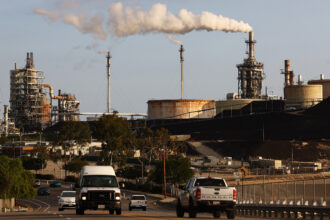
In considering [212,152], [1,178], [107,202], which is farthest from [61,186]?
[107,202]

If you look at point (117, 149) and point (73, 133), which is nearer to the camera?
point (117, 149)

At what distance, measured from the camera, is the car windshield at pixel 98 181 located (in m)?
39.8

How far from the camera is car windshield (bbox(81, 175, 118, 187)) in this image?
39781 mm

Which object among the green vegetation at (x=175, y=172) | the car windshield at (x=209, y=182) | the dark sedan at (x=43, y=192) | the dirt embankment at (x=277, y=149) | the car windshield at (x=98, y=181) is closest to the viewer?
the car windshield at (x=209, y=182)

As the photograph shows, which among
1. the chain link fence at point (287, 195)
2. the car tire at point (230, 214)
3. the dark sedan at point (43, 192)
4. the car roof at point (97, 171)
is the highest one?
the car roof at point (97, 171)

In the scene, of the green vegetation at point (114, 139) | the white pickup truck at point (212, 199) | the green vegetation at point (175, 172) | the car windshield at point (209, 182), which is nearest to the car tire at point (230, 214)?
→ the white pickup truck at point (212, 199)

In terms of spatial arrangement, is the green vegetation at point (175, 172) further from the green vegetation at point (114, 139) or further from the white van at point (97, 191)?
the white van at point (97, 191)

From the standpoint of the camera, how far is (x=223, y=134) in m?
199

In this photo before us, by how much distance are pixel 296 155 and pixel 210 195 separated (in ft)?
478

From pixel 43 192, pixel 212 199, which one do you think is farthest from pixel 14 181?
pixel 212 199

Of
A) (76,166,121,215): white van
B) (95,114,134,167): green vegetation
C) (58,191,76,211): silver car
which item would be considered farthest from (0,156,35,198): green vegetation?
(76,166,121,215): white van

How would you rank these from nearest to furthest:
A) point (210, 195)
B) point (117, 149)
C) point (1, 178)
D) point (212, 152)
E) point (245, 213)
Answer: point (210, 195), point (245, 213), point (1, 178), point (117, 149), point (212, 152)

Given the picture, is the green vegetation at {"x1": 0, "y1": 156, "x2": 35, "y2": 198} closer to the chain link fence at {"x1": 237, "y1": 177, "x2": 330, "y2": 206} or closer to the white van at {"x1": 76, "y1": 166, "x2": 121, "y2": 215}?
the chain link fence at {"x1": 237, "y1": 177, "x2": 330, "y2": 206}

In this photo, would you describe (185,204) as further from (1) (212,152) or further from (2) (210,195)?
(1) (212,152)
